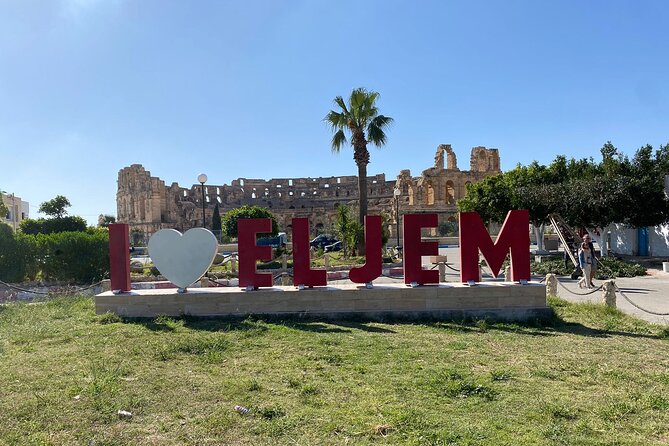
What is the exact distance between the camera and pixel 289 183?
88.7m

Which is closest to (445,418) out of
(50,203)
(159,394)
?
(159,394)

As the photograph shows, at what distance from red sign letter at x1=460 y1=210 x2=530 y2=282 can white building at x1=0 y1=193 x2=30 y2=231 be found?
52081 millimetres

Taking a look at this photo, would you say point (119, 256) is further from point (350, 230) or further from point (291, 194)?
point (291, 194)

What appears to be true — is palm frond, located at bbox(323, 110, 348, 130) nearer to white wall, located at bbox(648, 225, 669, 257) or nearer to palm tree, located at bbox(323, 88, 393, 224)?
palm tree, located at bbox(323, 88, 393, 224)

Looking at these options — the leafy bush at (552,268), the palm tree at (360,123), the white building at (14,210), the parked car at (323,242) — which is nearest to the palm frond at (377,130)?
the palm tree at (360,123)

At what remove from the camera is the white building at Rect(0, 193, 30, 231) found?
57.0 metres

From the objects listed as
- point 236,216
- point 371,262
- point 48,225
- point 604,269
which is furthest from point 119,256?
point 48,225

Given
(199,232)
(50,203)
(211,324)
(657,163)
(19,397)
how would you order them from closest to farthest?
(19,397)
(211,324)
(199,232)
(657,163)
(50,203)

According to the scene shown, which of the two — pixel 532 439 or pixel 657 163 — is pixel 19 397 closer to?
pixel 532 439

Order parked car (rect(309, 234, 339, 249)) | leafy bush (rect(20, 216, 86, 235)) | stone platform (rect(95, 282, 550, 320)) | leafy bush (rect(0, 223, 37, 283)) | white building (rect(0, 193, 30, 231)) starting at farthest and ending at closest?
1. white building (rect(0, 193, 30, 231))
2. parked car (rect(309, 234, 339, 249))
3. leafy bush (rect(20, 216, 86, 235))
4. leafy bush (rect(0, 223, 37, 283))
5. stone platform (rect(95, 282, 550, 320))

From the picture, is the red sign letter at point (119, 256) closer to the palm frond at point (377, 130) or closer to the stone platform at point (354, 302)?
the stone platform at point (354, 302)

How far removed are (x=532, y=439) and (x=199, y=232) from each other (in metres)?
8.97

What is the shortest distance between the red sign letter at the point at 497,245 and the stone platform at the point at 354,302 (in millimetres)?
387

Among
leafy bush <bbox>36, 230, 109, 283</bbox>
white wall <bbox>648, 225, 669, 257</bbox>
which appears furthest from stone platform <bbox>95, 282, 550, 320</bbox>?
white wall <bbox>648, 225, 669, 257</bbox>
